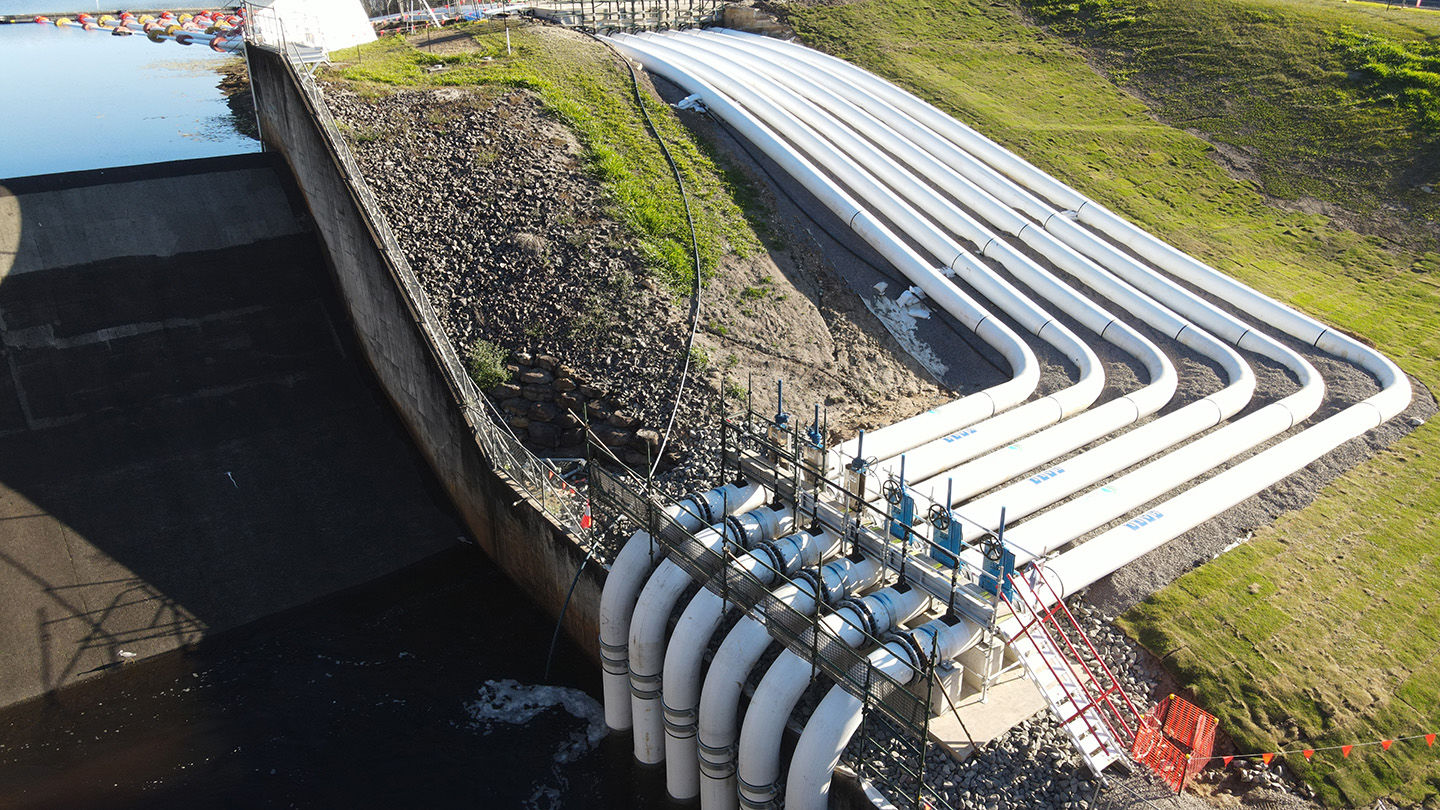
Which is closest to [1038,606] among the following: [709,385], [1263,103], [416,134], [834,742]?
[834,742]

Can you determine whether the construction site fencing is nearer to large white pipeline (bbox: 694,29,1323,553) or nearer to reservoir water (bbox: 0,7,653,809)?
large white pipeline (bbox: 694,29,1323,553)

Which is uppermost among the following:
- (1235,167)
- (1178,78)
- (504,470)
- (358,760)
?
(1178,78)

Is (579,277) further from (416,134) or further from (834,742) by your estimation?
(834,742)

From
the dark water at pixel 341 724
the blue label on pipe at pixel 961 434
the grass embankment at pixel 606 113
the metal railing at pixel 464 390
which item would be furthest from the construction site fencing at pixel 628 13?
the dark water at pixel 341 724

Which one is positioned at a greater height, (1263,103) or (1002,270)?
(1263,103)

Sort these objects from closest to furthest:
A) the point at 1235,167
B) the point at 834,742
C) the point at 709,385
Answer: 1. the point at 834,742
2. the point at 709,385
3. the point at 1235,167

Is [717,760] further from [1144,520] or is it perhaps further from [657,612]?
[1144,520]
